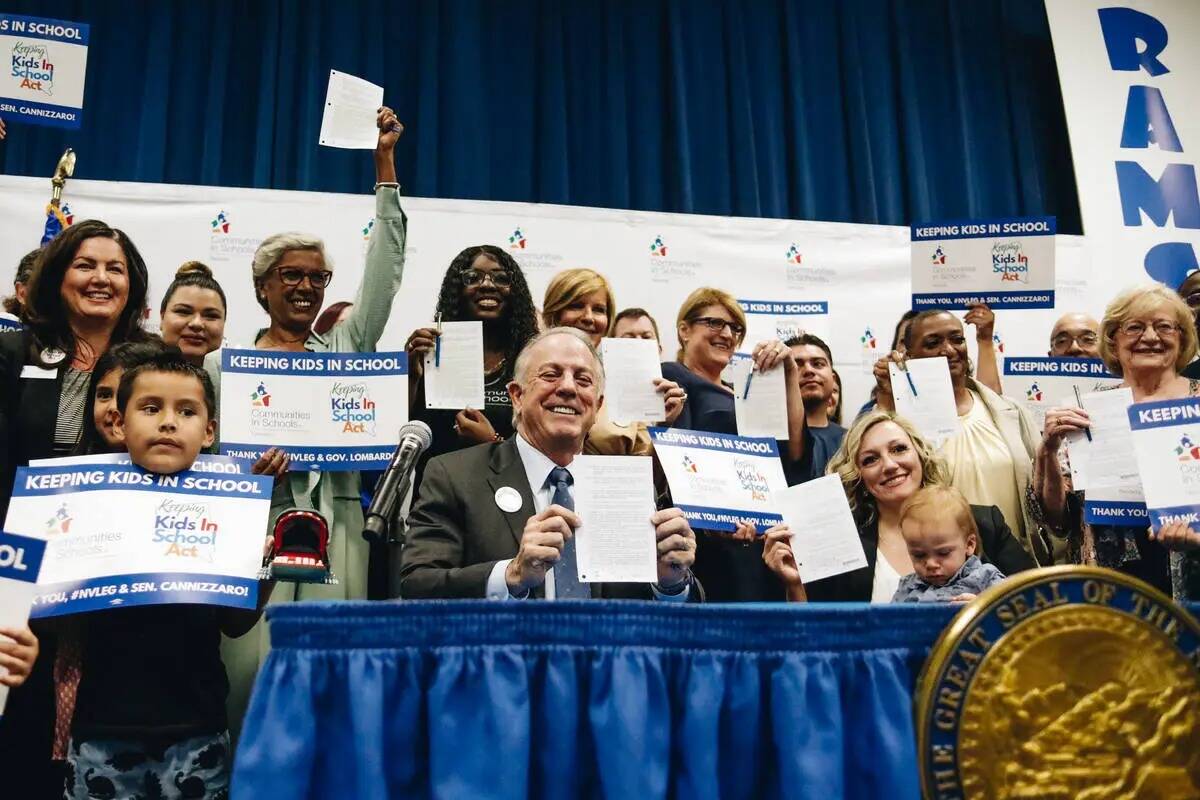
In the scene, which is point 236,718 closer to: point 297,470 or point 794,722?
point 297,470

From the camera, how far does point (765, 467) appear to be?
9.83 ft

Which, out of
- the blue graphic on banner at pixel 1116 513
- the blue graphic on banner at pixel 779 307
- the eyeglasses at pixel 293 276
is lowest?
the blue graphic on banner at pixel 1116 513

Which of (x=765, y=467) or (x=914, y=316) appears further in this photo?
(x=914, y=316)

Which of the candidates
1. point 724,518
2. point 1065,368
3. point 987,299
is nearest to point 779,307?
point 987,299

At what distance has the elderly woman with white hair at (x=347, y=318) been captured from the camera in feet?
9.75

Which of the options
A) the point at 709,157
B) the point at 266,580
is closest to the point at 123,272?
the point at 266,580

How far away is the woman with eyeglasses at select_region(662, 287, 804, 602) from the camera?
307 centimetres

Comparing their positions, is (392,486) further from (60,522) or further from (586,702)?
(586,702)

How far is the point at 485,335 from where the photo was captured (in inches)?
140

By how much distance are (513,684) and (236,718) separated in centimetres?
175

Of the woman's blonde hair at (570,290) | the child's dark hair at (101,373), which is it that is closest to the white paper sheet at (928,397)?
the woman's blonde hair at (570,290)

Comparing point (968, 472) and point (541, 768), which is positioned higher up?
point (968, 472)

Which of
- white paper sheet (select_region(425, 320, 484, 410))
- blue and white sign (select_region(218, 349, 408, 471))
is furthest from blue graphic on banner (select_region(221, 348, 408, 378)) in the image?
white paper sheet (select_region(425, 320, 484, 410))

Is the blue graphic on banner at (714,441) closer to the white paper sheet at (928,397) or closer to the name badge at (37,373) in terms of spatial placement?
the white paper sheet at (928,397)
